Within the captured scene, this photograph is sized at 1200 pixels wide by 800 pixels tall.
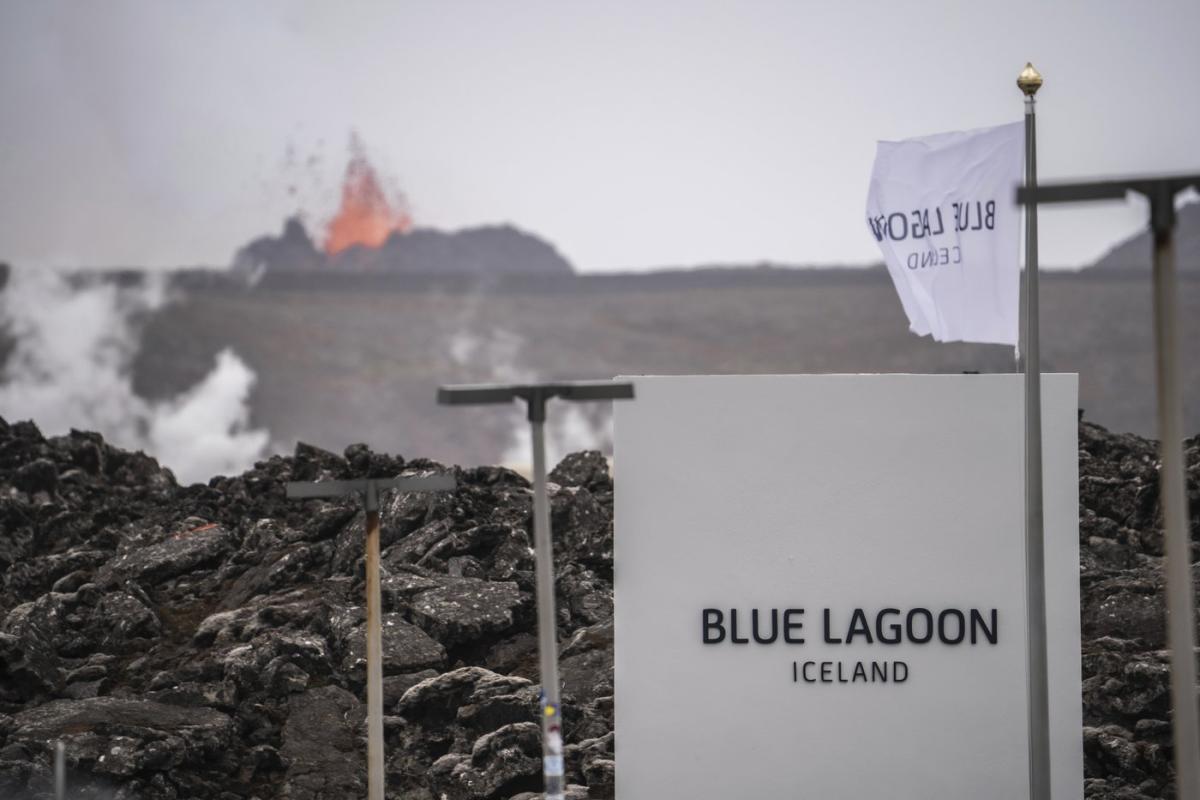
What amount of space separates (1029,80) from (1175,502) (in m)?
7.70

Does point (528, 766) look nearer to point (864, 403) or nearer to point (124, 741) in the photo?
point (124, 741)

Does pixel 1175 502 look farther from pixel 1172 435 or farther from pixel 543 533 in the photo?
pixel 543 533

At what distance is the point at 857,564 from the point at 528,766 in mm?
6710

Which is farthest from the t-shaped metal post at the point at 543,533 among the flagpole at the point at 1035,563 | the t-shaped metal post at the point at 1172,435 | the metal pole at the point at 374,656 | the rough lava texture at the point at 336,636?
the rough lava texture at the point at 336,636

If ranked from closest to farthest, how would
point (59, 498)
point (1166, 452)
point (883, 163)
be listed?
1. point (1166, 452)
2. point (883, 163)
3. point (59, 498)

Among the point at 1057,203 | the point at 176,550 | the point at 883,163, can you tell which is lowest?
the point at 176,550

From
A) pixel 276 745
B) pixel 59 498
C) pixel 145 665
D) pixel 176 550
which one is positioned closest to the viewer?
pixel 276 745

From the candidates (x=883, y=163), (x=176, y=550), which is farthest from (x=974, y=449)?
(x=176, y=550)

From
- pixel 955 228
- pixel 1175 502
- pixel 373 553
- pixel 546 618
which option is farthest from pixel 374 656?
pixel 1175 502

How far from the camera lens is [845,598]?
1770 cm

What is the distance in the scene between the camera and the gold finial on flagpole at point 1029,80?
17.6 metres

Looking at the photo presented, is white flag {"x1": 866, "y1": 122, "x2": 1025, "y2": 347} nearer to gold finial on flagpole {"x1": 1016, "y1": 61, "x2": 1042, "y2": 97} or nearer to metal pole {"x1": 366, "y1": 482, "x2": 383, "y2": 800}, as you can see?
gold finial on flagpole {"x1": 1016, "y1": 61, "x2": 1042, "y2": 97}

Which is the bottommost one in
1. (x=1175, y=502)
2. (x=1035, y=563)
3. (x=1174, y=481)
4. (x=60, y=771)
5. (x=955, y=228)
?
(x=60, y=771)

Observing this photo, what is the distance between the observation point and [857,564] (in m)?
17.7
